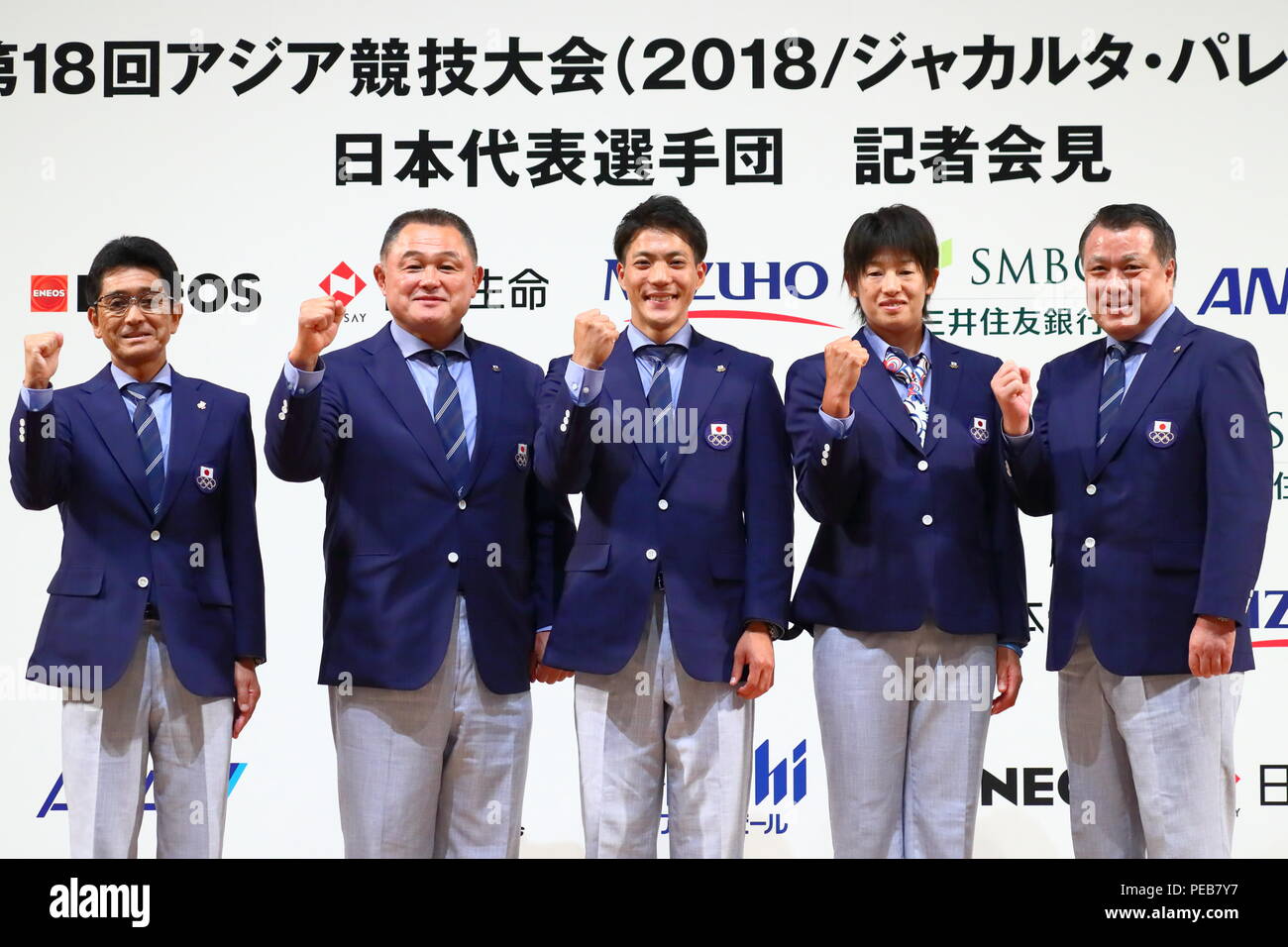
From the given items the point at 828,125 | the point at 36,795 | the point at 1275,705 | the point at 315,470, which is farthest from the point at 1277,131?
the point at 36,795

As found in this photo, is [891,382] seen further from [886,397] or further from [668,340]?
[668,340]

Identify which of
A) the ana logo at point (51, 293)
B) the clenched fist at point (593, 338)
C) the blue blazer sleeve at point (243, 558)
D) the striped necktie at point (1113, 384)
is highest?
the ana logo at point (51, 293)

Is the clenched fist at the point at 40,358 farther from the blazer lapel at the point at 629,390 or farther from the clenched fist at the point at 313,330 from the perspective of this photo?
the blazer lapel at the point at 629,390

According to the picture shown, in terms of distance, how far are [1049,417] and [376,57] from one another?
92.2 inches

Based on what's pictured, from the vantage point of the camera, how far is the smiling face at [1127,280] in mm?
3045

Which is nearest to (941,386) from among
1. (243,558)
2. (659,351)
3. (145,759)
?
(659,351)

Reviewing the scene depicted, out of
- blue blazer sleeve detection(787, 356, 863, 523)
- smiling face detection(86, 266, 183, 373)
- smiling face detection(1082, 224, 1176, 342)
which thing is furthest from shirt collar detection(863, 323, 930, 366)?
smiling face detection(86, 266, 183, 373)

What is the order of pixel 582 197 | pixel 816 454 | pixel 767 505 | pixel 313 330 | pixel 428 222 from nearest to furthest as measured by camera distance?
1. pixel 313 330
2. pixel 816 454
3. pixel 767 505
4. pixel 428 222
5. pixel 582 197

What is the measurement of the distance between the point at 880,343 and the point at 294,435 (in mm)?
1278

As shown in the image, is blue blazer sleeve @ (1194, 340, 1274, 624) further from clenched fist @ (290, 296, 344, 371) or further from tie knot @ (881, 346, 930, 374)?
clenched fist @ (290, 296, 344, 371)

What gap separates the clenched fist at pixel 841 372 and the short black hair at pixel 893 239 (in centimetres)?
29

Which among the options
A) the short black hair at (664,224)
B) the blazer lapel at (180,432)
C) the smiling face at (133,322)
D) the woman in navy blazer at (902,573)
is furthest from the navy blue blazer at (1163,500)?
the smiling face at (133,322)

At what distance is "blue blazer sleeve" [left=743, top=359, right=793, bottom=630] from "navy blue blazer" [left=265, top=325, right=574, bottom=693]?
1.62 ft

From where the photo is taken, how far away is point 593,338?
2.89 m
